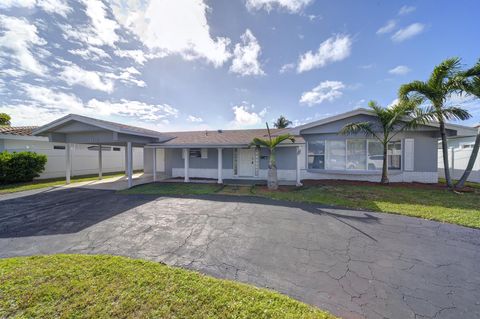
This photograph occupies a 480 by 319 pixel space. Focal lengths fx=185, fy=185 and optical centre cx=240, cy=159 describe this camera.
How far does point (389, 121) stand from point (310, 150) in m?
4.36

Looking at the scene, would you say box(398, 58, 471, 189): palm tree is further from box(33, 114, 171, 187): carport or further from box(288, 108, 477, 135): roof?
box(33, 114, 171, 187): carport

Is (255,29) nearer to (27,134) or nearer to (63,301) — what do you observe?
(63,301)

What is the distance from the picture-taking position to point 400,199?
761 centimetres

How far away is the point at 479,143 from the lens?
28.9 feet

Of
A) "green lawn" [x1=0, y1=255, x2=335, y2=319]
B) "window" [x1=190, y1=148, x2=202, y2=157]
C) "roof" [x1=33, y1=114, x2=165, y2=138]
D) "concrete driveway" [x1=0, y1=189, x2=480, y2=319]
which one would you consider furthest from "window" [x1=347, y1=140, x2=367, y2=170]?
"roof" [x1=33, y1=114, x2=165, y2=138]

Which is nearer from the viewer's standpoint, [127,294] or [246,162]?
[127,294]

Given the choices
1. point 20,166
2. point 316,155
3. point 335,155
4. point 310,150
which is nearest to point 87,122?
point 20,166

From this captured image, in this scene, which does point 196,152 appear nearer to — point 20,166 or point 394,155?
point 20,166

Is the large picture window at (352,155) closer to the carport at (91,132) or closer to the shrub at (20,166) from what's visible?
the carport at (91,132)

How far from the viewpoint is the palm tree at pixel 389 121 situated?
9359 mm

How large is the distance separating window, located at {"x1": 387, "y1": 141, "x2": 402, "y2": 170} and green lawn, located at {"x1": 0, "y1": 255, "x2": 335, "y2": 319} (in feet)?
41.2

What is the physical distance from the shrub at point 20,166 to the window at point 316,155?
17.9m

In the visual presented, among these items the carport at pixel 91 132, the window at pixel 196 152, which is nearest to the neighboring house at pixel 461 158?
the window at pixel 196 152

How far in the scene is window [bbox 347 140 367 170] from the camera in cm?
1165
